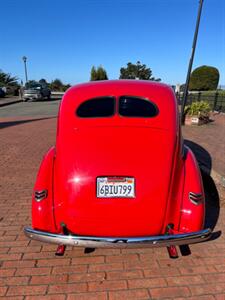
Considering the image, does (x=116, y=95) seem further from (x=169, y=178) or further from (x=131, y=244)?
(x=131, y=244)

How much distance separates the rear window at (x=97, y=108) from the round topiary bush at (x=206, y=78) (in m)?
37.6

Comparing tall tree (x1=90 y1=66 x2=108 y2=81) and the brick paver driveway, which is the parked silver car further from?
the brick paver driveway

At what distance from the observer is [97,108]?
3.34 meters

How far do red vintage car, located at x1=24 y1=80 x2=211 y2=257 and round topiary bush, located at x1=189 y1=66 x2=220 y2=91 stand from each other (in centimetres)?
3764

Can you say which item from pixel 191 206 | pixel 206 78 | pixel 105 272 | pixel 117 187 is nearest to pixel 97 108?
pixel 117 187

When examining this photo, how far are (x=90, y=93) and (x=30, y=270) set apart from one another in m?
2.04

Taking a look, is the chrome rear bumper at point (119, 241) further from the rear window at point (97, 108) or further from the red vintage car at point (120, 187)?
the rear window at point (97, 108)

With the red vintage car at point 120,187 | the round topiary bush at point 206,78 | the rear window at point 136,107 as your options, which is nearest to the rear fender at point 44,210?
the red vintage car at point 120,187

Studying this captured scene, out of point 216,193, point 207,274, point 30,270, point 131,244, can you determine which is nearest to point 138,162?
point 131,244

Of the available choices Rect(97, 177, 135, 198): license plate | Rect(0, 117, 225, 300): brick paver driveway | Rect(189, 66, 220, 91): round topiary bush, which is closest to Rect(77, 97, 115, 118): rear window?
Rect(97, 177, 135, 198): license plate

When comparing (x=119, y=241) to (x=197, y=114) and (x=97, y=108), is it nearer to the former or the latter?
(x=97, y=108)

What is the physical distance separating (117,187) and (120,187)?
1.1 inches

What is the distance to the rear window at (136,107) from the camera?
129 inches

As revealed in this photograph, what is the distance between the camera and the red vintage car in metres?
2.79
